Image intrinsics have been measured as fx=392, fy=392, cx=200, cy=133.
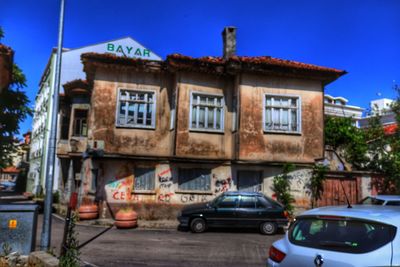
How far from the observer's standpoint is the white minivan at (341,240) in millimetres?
3994

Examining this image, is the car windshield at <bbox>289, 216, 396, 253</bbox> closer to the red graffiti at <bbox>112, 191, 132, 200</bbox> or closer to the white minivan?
the white minivan

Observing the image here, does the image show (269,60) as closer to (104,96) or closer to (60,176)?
(104,96)

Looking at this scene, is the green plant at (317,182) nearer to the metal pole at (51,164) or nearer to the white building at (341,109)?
the metal pole at (51,164)

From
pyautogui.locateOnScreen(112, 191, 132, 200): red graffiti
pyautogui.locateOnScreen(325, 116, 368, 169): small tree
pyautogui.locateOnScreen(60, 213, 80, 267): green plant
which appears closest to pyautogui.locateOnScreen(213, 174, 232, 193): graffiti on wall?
pyautogui.locateOnScreen(112, 191, 132, 200): red graffiti

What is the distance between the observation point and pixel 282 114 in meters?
19.0

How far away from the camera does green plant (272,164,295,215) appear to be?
18.2 metres

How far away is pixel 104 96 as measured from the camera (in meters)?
18.3

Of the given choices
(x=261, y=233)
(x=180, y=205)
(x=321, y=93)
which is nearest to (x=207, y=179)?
(x=180, y=205)

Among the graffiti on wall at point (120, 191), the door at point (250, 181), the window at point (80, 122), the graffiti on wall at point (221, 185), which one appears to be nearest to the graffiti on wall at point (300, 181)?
the door at point (250, 181)

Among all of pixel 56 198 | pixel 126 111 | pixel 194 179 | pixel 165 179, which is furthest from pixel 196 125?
pixel 56 198

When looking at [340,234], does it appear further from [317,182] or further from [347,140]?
[347,140]

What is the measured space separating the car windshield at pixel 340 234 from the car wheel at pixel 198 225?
9.84 m

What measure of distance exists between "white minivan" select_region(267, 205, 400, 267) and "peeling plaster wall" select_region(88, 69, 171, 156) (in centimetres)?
1364

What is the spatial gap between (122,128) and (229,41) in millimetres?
7198
